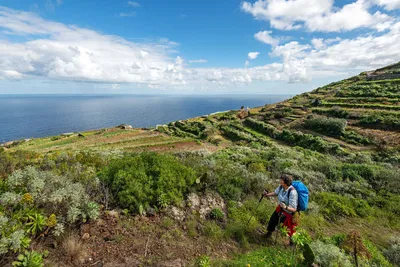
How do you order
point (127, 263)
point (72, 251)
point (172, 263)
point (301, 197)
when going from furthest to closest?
point (301, 197), point (172, 263), point (127, 263), point (72, 251)

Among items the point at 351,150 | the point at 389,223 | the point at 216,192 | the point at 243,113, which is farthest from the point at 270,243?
the point at 243,113

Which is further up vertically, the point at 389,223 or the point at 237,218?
the point at 237,218

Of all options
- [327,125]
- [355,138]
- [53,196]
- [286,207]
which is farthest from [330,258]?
[327,125]

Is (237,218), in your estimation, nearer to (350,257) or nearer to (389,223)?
(350,257)

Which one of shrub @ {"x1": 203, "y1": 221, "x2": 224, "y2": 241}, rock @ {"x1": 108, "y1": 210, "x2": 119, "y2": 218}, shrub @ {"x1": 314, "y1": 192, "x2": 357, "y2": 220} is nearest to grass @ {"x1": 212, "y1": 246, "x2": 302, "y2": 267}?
shrub @ {"x1": 203, "y1": 221, "x2": 224, "y2": 241}

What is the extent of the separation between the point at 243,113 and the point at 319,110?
20.3 meters

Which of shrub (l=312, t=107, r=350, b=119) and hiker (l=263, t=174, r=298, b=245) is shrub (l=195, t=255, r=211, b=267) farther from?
shrub (l=312, t=107, r=350, b=119)

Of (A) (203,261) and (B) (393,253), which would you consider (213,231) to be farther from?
(B) (393,253)

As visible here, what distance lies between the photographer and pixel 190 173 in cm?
681

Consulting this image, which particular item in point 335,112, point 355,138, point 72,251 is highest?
point 72,251

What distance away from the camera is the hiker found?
507 centimetres

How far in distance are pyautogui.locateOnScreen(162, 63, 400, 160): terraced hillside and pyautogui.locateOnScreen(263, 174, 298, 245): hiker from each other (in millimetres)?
24586

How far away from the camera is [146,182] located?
19.1 feet

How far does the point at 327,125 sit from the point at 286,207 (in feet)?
111
